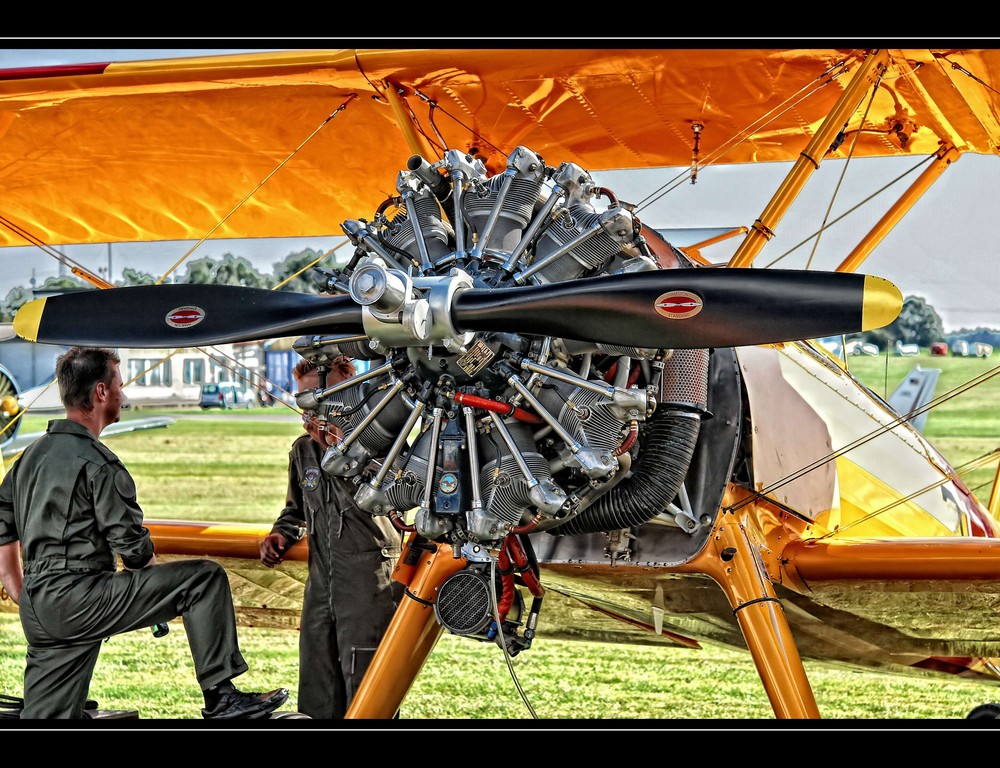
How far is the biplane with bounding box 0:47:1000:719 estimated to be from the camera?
12.8 feet

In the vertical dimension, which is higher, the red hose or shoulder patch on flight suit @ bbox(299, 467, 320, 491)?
shoulder patch on flight suit @ bbox(299, 467, 320, 491)

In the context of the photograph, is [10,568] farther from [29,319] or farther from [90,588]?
[29,319]

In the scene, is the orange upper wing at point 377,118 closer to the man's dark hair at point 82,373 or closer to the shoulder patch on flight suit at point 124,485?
the man's dark hair at point 82,373

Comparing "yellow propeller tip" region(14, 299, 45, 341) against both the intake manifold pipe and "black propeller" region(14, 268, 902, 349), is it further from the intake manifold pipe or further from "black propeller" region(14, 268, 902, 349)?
the intake manifold pipe

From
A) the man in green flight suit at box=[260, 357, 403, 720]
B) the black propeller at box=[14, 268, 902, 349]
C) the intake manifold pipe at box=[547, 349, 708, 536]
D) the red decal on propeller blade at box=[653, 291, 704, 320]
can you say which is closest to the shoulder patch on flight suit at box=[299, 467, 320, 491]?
the man in green flight suit at box=[260, 357, 403, 720]

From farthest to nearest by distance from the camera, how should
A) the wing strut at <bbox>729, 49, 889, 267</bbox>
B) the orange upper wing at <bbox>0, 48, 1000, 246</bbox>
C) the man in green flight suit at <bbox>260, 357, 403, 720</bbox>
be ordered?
1. the man in green flight suit at <bbox>260, 357, 403, 720</bbox>
2. the orange upper wing at <bbox>0, 48, 1000, 246</bbox>
3. the wing strut at <bbox>729, 49, 889, 267</bbox>

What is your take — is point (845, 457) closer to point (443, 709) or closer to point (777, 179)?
point (443, 709)

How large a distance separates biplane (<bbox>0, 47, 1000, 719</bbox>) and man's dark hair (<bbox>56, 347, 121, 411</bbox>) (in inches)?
5.0

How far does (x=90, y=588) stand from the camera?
4172mm

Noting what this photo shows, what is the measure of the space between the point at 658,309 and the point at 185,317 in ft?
5.44

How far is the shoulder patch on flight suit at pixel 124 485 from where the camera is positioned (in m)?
4.21
